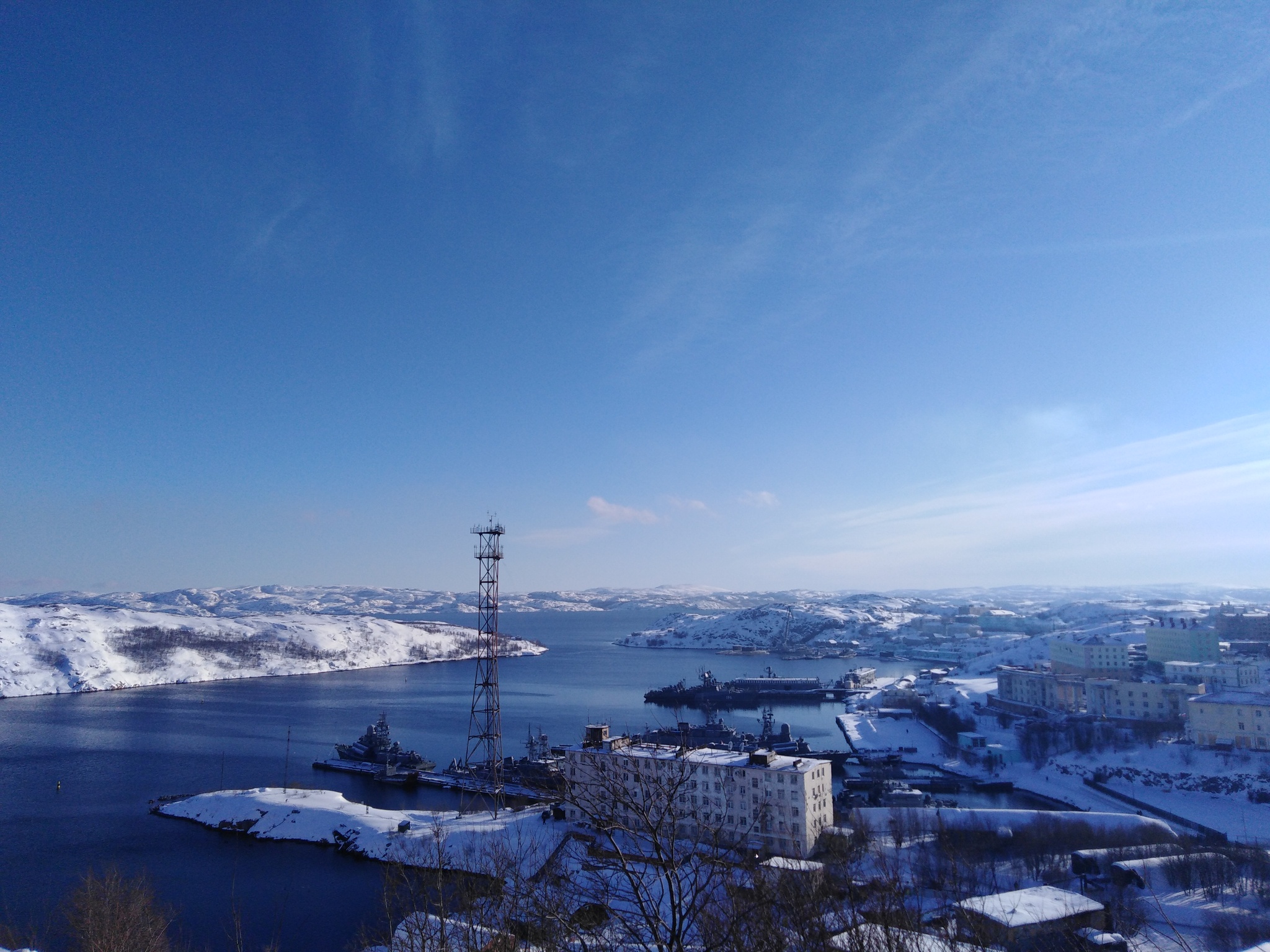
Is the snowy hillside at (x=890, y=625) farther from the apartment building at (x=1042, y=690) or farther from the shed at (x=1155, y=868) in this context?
the shed at (x=1155, y=868)

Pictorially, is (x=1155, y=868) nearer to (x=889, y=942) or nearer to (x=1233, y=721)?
(x=889, y=942)

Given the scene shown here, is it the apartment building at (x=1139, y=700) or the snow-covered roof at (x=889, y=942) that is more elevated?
the snow-covered roof at (x=889, y=942)

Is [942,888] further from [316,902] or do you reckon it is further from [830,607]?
[830,607]

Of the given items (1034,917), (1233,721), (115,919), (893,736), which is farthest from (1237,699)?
(115,919)

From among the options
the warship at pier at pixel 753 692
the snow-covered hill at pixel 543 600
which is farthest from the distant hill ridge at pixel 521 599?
the warship at pier at pixel 753 692

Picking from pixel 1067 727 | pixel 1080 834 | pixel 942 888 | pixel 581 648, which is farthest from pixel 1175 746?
pixel 581 648
